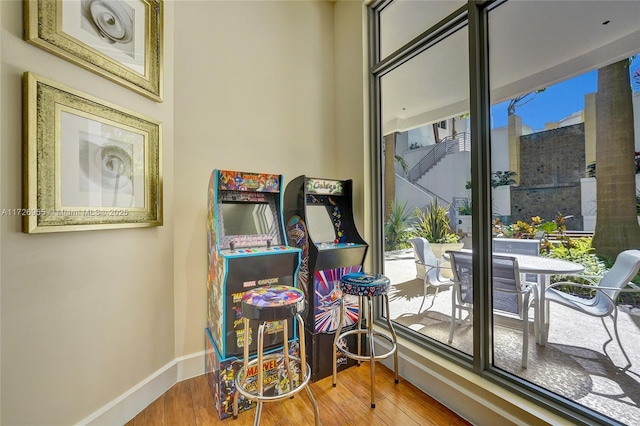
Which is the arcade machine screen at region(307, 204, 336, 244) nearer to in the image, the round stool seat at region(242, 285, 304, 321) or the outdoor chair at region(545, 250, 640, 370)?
the round stool seat at region(242, 285, 304, 321)

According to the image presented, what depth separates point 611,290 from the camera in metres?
1.43

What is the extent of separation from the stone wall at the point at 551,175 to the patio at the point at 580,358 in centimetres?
55

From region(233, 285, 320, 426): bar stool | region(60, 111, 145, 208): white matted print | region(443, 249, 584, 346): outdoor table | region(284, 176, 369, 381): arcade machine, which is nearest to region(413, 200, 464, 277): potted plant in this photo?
region(443, 249, 584, 346): outdoor table

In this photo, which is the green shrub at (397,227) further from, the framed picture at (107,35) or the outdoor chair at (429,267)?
the framed picture at (107,35)

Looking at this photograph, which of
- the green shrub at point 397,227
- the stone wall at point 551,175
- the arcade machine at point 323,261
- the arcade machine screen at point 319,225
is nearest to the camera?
the stone wall at point 551,175

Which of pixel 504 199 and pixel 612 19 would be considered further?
pixel 504 199

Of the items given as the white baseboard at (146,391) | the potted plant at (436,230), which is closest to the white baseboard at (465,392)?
the potted plant at (436,230)

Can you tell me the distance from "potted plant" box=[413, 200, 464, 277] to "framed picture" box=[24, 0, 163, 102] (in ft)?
7.62

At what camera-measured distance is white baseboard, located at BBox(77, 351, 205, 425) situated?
163cm

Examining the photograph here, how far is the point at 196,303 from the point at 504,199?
246cm

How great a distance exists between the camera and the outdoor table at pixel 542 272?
1.63 m

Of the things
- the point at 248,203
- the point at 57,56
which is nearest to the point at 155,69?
the point at 57,56

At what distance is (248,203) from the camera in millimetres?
2123

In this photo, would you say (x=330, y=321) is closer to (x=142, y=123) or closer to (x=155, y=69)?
(x=142, y=123)
